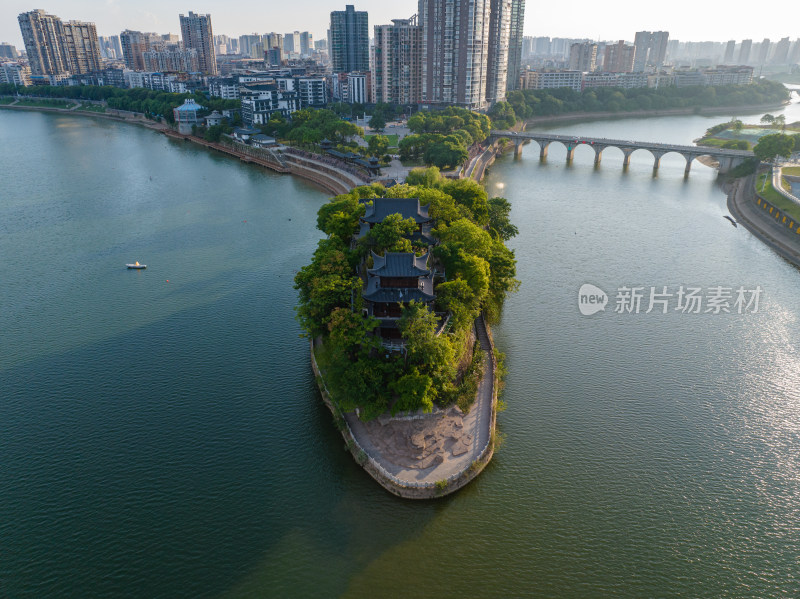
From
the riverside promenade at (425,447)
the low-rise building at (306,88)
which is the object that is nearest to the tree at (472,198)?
the riverside promenade at (425,447)

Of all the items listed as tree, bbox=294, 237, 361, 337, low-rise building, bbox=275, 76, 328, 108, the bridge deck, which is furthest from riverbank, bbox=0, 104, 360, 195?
the bridge deck

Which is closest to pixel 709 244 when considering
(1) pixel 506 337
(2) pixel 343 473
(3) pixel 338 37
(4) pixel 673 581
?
(1) pixel 506 337

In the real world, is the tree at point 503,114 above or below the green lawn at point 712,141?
above

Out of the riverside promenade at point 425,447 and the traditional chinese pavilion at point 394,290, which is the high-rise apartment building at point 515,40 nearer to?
the traditional chinese pavilion at point 394,290

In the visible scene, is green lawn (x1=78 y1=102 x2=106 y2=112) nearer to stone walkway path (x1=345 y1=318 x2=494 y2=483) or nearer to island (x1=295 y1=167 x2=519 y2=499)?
island (x1=295 y1=167 x2=519 y2=499)

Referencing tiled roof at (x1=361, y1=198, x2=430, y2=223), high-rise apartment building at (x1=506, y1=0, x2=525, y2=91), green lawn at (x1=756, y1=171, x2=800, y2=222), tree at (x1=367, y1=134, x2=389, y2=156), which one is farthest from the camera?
high-rise apartment building at (x1=506, y1=0, x2=525, y2=91)
